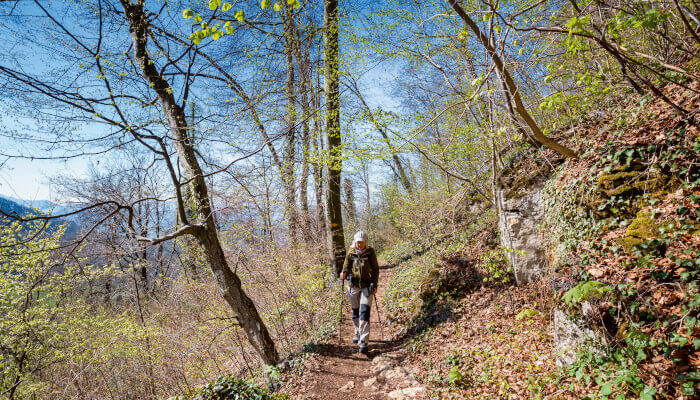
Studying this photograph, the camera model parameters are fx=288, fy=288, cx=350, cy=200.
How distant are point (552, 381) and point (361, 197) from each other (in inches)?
615

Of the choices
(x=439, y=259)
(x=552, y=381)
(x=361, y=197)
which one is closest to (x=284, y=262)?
(x=439, y=259)

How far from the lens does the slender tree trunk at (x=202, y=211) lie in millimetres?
4758

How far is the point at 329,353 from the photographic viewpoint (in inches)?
207

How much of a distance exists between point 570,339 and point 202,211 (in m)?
5.46

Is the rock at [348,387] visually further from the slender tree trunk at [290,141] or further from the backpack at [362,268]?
the slender tree trunk at [290,141]

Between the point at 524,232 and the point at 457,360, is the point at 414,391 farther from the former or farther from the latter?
the point at 524,232

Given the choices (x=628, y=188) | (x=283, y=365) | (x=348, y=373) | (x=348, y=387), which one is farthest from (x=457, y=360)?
(x=628, y=188)

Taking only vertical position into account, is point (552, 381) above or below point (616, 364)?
below

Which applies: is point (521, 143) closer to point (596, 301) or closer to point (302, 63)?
point (596, 301)

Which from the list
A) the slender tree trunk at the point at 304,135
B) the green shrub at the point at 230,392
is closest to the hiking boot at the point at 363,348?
the green shrub at the point at 230,392

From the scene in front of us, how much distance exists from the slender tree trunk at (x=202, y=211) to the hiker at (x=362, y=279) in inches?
67.7

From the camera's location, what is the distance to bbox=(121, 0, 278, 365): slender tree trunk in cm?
476

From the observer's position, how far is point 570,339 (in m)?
3.02

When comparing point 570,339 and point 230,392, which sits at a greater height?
point 570,339
